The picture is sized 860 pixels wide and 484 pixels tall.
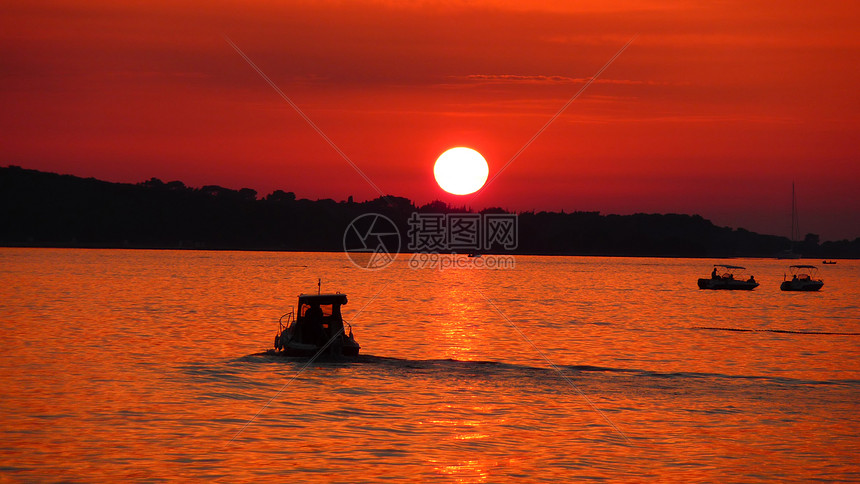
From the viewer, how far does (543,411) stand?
1389 inches

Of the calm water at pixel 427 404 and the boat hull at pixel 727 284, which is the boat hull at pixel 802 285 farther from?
the calm water at pixel 427 404

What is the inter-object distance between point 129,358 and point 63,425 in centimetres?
2084

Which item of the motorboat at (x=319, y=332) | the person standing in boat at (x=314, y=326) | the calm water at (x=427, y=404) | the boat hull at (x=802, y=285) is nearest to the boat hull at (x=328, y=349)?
the motorboat at (x=319, y=332)

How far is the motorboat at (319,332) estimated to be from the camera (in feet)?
165

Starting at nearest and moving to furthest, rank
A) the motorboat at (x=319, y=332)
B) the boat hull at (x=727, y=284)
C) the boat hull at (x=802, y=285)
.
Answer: the motorboat at (x=319, y=332)
the boat hull at (x=727, y=284)
the boat hull at (x=802, y=285)

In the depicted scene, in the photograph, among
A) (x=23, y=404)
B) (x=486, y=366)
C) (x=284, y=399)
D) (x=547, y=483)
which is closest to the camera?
(x=547, y=483)

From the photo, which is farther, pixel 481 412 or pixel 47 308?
pixel 47 308

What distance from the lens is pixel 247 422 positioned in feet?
104

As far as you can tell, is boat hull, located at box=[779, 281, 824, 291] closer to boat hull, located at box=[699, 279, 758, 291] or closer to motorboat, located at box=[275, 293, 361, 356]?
boat hull, located at box=[699, 279, 758, 291]

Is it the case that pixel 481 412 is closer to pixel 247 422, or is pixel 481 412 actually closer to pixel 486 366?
pixel 247 422

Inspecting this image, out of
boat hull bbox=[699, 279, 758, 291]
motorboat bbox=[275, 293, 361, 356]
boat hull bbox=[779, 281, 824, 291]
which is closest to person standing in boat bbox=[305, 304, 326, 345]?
motorboat bbox=[275, 293, 361, 356]

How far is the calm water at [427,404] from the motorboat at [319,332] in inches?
45.9

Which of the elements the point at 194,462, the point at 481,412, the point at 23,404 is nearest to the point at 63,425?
the point at 23,404

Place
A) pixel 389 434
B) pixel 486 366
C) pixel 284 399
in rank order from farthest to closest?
pixel 486 366, pixel 284 399, pixel 389 434
